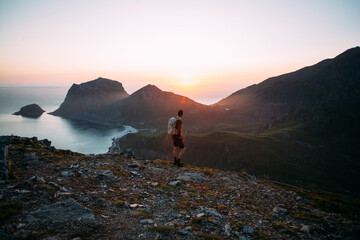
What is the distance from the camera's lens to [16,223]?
659 centimetres

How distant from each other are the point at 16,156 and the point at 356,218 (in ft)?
78.9

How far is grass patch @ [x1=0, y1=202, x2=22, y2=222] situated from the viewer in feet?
22.0

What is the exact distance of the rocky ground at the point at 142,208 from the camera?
24.0ft

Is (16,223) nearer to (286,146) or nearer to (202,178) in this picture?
(202,178)

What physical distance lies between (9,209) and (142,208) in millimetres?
5415

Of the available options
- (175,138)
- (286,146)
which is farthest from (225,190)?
(286,146)

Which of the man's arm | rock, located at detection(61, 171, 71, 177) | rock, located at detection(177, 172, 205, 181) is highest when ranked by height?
the man's arm

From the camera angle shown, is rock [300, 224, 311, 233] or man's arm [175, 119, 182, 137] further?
man's arm [175, 119, 182, 137]

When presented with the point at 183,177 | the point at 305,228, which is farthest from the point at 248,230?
the point at 183,177

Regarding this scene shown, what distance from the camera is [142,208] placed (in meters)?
9.84

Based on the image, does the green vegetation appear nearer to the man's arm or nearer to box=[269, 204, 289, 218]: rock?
box=[269, 204, 289, 218]: rock

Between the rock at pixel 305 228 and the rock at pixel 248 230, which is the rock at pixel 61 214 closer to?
the rock at pixel 248 230

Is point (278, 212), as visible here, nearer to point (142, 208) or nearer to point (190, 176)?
point (190, 176)

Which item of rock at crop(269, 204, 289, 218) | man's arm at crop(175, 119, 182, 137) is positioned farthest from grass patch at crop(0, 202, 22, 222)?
man's arm at crop(175, 119, 182, 137)
